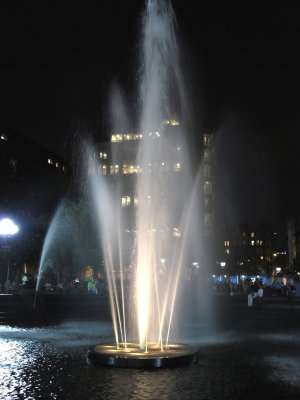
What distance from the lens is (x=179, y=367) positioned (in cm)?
1248

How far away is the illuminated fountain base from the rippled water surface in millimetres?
227

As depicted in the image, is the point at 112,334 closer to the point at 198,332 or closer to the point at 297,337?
the point at 198,332

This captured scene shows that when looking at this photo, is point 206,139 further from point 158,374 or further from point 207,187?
point 158,374

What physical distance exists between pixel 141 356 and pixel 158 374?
0.98 m

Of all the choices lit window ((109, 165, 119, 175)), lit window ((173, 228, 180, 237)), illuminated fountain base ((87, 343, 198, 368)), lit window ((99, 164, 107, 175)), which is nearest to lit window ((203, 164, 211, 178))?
lit window ((99, 164, 107, 175))

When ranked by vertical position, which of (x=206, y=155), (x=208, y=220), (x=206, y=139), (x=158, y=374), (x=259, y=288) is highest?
(x=206, y=139)

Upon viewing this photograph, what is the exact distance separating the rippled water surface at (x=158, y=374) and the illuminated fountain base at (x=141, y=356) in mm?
227

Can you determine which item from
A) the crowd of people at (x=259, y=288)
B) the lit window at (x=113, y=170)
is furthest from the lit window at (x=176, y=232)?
the crowd of people at (x=259, y=288)

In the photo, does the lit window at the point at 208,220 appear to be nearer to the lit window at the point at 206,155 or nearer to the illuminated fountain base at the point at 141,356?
the lit window at the point at 206,155

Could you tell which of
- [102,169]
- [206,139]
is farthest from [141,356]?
[206,139]

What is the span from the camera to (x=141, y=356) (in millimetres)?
12586

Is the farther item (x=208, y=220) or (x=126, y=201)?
(x=208, y=220)

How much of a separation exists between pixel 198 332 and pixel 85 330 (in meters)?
4.55

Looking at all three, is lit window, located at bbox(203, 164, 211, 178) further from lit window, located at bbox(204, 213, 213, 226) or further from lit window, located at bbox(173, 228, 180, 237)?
lit window, located at bbox(173, 228, 180, 237)
